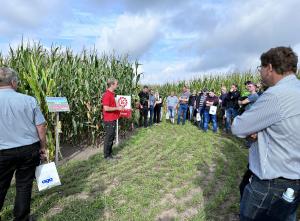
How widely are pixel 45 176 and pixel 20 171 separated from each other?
45 centimetres

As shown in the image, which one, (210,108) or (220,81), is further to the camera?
(220,81)

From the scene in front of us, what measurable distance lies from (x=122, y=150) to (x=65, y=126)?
1.87m

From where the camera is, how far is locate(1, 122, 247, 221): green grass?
5164 millimetres

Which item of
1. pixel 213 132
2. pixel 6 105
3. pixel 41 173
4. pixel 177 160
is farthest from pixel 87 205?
pixel 213 132

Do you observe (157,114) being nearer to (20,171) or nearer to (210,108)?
(210,108)

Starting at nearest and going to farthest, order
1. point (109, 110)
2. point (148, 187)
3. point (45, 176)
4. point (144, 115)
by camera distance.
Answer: point (45, 176)
point (148, 187)
point (109, 110)
point (144, 115)

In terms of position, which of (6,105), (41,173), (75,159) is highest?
(6,105)

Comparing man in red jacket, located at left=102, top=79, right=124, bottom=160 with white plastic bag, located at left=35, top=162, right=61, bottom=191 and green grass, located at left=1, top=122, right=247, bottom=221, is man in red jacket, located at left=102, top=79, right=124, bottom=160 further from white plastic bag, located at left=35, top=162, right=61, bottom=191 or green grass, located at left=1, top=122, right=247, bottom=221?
white plastic bag, located at left=35, top=162, right=61, bottom=191

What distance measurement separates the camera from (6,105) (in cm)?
407

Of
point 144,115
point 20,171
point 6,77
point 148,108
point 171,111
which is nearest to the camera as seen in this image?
point 6,77

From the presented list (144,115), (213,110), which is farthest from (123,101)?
(144,115)

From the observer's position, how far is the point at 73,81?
9859 millimetres

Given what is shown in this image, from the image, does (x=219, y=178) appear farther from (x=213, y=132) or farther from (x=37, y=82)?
(x=213, y=132)

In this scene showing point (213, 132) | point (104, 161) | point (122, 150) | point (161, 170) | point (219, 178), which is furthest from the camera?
point (213, 132)
